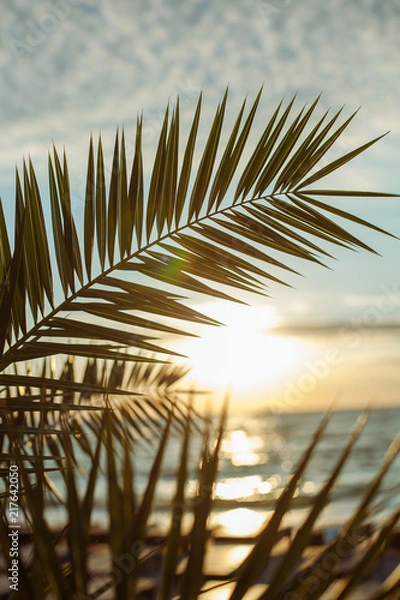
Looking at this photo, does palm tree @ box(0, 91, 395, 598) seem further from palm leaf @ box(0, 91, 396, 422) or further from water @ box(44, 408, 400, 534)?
water @ box(44, 408, 400, 534)

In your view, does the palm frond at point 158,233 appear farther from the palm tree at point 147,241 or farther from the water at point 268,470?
the water at point 268,470

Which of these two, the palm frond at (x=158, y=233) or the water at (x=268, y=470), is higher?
the water at (x=268, y=470)

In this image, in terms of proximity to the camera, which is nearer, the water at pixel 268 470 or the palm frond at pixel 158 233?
the palm frond at pixel 158 233

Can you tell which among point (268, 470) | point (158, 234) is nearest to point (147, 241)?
point (158, 234)

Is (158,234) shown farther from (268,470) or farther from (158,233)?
(268,470)

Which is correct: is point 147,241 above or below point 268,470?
below

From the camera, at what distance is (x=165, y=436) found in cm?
57

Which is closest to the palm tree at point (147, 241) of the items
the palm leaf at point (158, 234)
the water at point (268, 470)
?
the palm leaf at point (158, 234)

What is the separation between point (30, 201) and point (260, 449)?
33033 mm

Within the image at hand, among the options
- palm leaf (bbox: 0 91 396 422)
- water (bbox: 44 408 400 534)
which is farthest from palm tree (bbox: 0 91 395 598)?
water (bbox: 44 408 400 534)

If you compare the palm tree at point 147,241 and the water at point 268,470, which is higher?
the water at point 268,470

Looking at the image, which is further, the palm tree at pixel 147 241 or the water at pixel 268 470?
the water at pixel 268 470

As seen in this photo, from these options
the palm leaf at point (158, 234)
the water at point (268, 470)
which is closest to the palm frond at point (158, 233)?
the palm leaf at point (158, 234)

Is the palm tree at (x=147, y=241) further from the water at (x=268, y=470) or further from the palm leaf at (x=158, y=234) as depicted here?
the water at (x=268, y=470)
